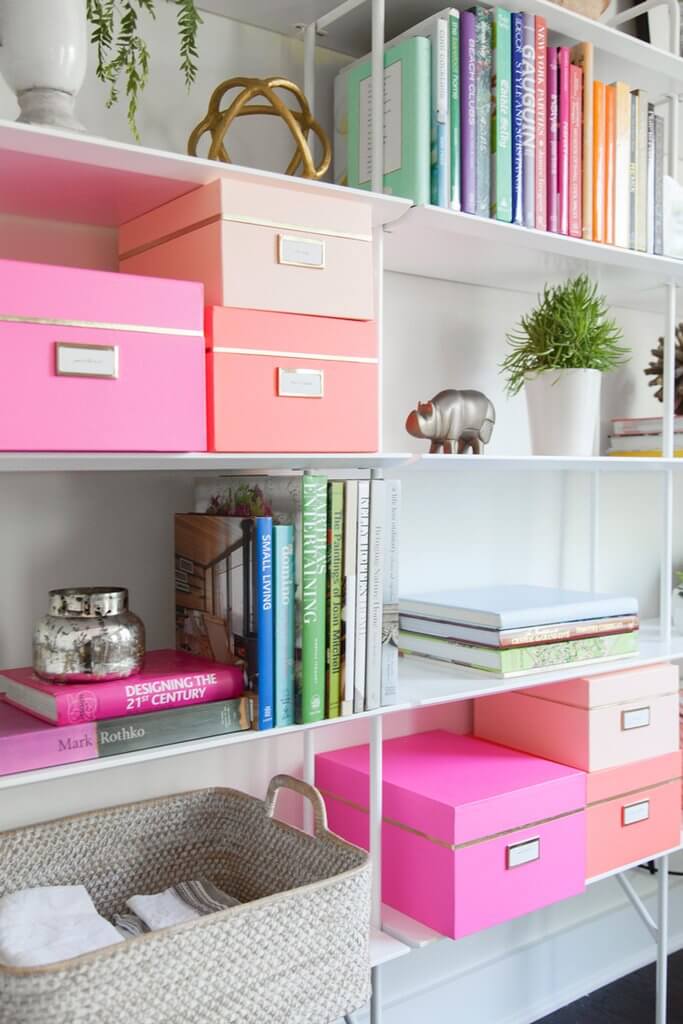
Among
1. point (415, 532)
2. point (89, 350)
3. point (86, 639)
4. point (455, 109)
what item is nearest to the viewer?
point (89, 350)

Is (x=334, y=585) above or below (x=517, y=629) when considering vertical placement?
above

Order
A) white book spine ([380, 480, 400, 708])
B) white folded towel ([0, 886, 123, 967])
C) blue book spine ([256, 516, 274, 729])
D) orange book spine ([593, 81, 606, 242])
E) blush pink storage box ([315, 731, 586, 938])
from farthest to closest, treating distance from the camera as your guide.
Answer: orange book spine ([593, 81, 606, 242]), blush pink storage box ([315, 731, 586, 938]), white book spine ([380, 480, 400, 708]), blue book spine ([256, 516, 274, 729]), white folded towel ([0, 886, 123, 967])

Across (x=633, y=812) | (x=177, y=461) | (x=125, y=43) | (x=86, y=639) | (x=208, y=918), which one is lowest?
(x=633, y=812)

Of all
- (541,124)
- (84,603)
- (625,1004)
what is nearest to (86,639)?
(84,603)

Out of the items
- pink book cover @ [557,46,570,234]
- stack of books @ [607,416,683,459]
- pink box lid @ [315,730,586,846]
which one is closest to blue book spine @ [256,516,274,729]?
pink box lid @ [315,730,586,846]

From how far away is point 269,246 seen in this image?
1.16 m

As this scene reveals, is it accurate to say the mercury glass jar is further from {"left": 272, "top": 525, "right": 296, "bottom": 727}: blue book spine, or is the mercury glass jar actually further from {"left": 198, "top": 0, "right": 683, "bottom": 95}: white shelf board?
{"left": 198, "top": 0, "right": 683, "bottom": 95}: white shelf board

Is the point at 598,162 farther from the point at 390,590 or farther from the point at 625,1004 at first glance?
the point at 625,1004

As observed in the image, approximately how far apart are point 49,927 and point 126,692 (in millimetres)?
293

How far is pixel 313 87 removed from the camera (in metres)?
1.53

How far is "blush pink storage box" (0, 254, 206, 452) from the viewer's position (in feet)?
3.26

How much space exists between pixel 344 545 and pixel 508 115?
68cm

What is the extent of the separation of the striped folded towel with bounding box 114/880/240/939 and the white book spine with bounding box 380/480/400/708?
1.12 ft

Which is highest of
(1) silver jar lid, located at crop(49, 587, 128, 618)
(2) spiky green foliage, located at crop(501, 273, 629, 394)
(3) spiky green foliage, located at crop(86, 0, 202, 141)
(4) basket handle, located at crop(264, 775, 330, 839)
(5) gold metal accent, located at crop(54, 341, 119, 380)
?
(3) spiky green foliage, located at crop(86, 0, 202, 141)
